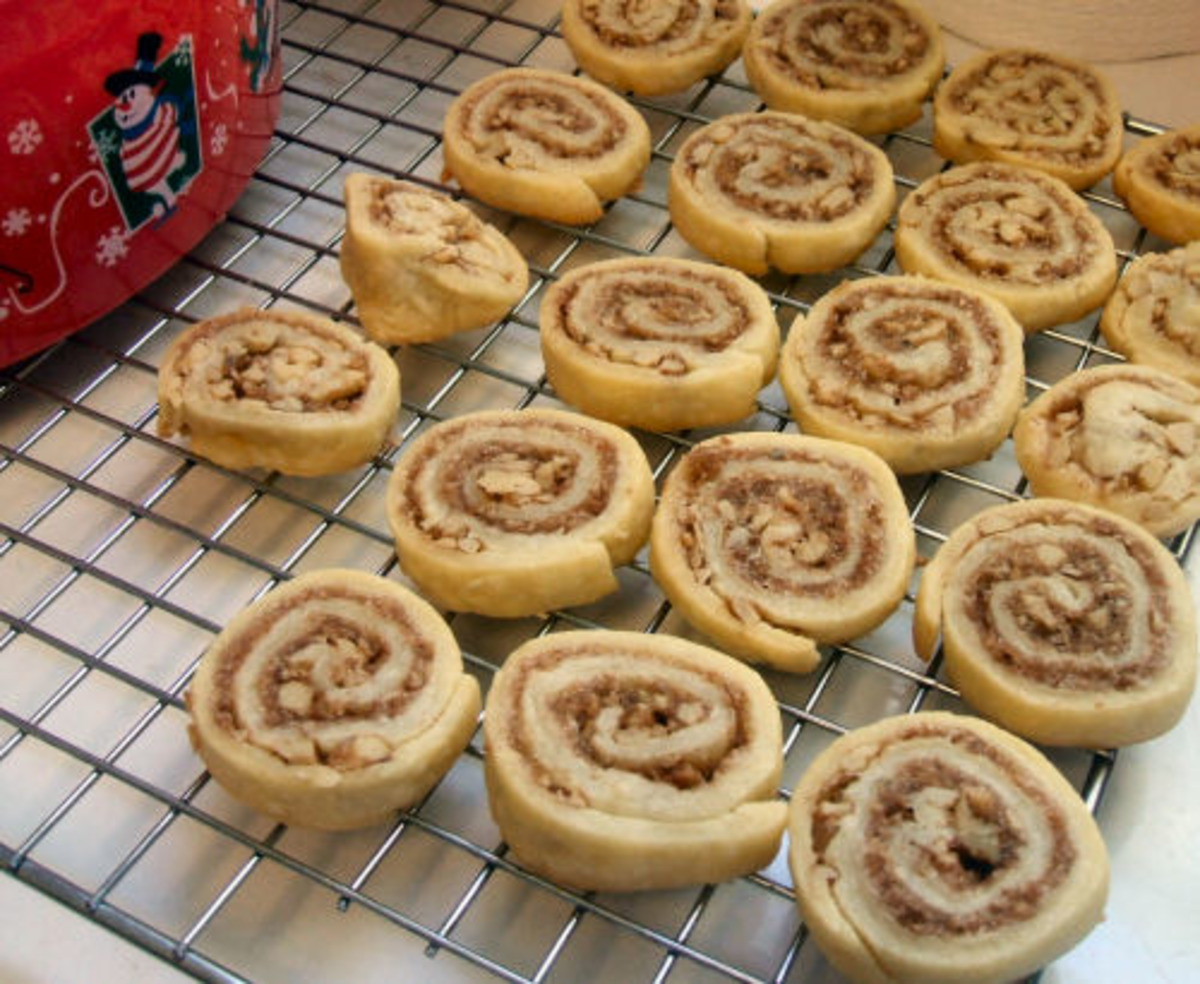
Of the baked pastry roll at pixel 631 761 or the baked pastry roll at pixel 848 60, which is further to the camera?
the baked pastry roll at pixel 848 60

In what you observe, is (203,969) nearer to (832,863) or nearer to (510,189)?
(832,863)

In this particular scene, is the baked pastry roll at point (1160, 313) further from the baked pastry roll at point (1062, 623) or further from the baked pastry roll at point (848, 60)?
the baked pastry roll at point (848, 60)

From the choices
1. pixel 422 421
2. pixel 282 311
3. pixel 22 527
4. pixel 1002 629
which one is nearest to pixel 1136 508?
pixel 1002 629

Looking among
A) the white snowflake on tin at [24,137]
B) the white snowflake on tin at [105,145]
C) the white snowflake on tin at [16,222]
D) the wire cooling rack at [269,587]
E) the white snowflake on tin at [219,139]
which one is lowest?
the wire cooling rack at [269,587]

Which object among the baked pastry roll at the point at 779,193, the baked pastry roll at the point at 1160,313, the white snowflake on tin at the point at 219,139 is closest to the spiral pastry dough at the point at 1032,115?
the baked pastry roll at the point at 779,193

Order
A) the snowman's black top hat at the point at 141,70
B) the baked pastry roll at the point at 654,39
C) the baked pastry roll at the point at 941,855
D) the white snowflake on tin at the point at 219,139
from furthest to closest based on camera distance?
the baked pastry roll at the point at 654,39, the white snowflake on tin at the point at 219,139, the snowman's black top hat at the point at 141,70, the baked pastry roll at the point at 941,855

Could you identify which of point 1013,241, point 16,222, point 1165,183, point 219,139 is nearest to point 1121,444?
point 1013,241

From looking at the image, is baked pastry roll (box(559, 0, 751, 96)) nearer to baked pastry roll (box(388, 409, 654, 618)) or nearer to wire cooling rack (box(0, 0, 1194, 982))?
wire cooling rack (box(0, 0, 1194, 982))
